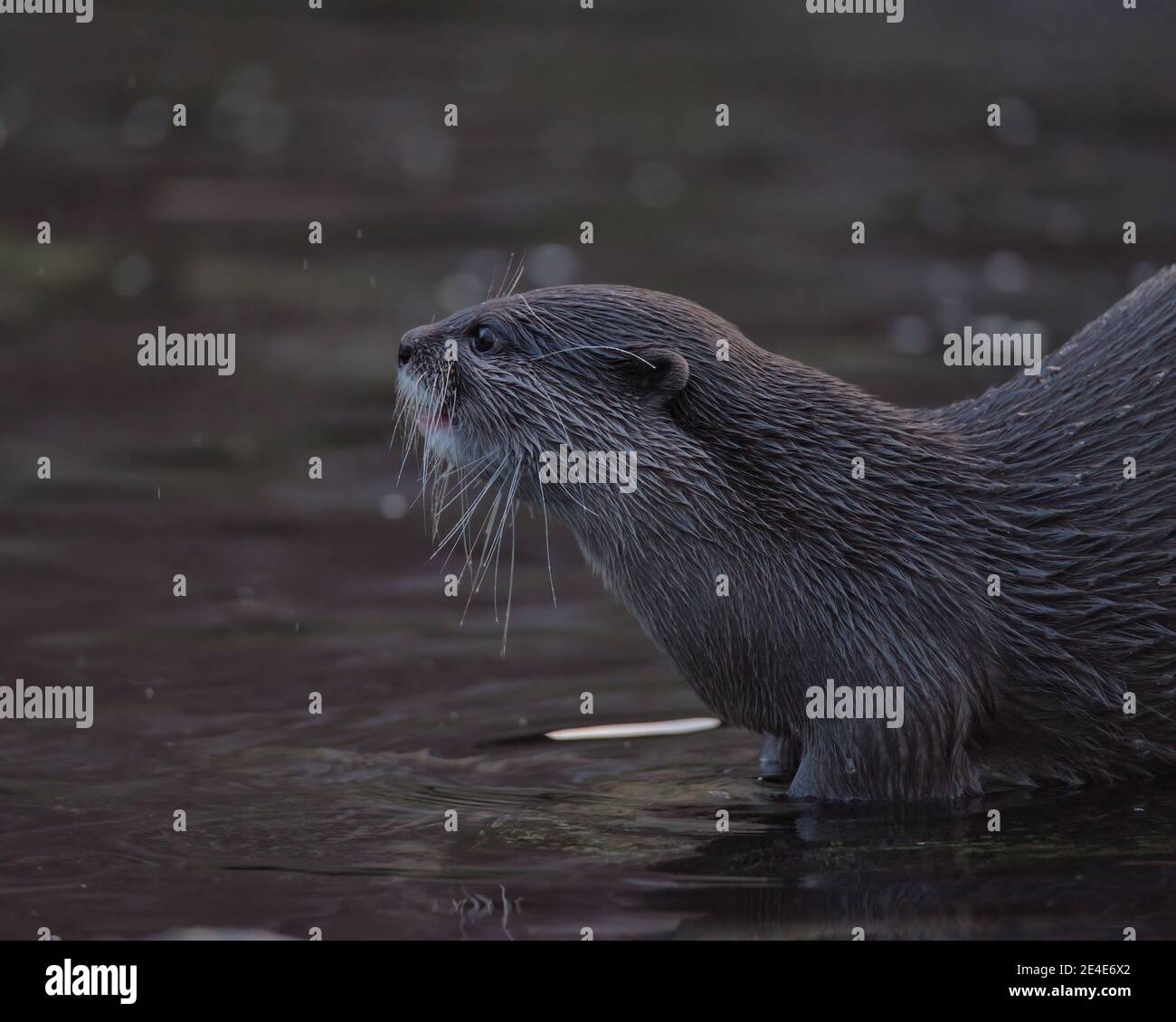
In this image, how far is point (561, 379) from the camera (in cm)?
504

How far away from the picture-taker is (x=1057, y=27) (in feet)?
45.0

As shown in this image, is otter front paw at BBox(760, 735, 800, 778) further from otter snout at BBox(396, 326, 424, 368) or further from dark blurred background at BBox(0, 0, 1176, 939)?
otter snout at BBox(396, 326, 424, 368)

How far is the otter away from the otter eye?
3cm

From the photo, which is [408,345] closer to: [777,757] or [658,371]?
[658,371]

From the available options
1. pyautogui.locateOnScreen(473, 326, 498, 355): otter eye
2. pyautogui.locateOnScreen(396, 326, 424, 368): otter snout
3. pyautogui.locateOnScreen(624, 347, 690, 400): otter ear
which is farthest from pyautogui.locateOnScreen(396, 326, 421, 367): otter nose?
pyautogui.locateOnScreen(624, 347, 690, 400): otter ear

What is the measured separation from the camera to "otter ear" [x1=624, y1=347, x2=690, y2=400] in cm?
493

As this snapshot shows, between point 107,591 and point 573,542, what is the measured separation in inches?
69.6

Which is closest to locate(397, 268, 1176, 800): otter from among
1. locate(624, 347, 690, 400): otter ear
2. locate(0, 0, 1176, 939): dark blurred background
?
locate(624, 347, 690, 400): otter ear

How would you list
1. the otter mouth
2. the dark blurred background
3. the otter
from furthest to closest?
the otter mouth < the otter < the dark blurred background

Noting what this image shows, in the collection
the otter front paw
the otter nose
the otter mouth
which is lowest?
the otter front paw

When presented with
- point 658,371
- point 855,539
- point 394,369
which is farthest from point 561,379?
point 394,369

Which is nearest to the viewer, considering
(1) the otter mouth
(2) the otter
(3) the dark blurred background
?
(3) the dark blurred background

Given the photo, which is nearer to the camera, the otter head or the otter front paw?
the otter head

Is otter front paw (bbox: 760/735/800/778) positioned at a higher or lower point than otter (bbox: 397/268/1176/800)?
lower
